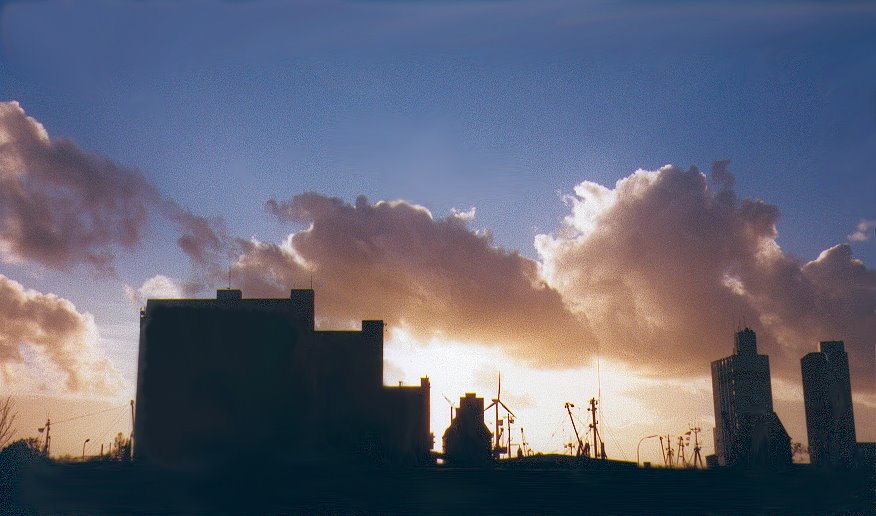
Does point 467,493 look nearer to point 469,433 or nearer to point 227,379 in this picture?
point 227,379

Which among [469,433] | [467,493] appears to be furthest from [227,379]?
[467,493]

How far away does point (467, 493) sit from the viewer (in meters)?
33.5

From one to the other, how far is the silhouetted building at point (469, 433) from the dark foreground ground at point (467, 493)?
79.2 m

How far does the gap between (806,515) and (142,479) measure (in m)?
28.5

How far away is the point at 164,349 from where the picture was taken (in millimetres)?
90438

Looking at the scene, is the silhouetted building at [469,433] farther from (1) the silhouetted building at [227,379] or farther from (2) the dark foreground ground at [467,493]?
(2) the dark foreground ground at [467,493]

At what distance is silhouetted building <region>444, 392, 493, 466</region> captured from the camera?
375ft

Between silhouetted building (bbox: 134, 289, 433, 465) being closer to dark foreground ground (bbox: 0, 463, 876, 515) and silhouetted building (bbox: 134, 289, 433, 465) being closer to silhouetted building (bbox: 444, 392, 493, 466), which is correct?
silhouetted building (bbox: 444, 392, 493, 466)

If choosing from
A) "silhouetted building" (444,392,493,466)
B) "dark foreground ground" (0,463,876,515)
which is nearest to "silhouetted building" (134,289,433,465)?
"silhouetted building" (444,392,493,466)

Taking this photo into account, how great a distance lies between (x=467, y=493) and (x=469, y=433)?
85556 mm

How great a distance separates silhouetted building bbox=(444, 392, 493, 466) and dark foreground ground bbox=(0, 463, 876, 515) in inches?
3117

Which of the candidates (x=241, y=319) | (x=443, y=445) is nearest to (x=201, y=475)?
(x=241, y=319)

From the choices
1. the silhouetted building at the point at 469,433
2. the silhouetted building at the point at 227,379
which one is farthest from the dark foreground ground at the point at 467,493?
the silhouetted building at the point at 469,433

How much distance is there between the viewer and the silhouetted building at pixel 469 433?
375 feet
